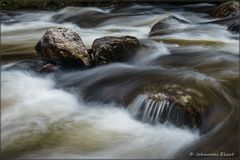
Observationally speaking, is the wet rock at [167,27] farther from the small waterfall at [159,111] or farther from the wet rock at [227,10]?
the small waterfall at [159,111]

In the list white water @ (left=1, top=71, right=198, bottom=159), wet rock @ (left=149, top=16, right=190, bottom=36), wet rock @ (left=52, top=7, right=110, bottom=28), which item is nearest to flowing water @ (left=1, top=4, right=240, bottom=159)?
white water @ (left=1, top=71, right=198, bottom=159)

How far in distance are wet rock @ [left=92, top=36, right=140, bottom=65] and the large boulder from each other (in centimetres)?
Result: 20

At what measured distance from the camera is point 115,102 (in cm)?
602

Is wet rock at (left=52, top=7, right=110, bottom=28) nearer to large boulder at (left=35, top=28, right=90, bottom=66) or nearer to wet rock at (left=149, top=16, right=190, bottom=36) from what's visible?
wet rock at (left=149, top=16, right=190, bottom=36)

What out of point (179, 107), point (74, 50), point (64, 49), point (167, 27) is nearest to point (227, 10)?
point (167, 27)

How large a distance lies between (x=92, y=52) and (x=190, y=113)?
299 centimetres

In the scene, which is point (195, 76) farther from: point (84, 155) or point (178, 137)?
point (84, 155)

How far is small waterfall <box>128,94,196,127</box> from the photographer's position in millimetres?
5324

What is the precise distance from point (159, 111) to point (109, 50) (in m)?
2.50

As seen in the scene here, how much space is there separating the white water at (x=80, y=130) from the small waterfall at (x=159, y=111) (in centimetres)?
10

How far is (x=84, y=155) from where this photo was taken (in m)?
4.89

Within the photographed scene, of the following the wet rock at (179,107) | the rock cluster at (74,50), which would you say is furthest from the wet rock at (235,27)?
the wet rock at (179,107)

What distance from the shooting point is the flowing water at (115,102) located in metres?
5.09

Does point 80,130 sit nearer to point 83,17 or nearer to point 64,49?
point 64,49
